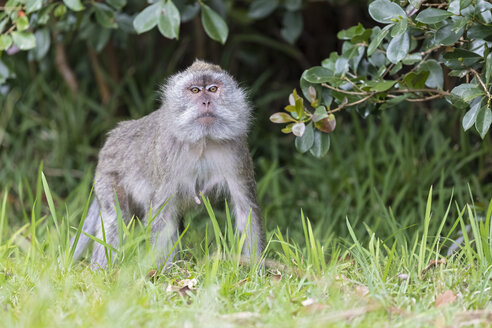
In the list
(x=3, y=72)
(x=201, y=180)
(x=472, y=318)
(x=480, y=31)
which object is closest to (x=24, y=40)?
(x=3, y=72)

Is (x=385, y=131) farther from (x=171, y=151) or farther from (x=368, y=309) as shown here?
(x=368, y=309)

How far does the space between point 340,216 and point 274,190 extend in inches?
26.3

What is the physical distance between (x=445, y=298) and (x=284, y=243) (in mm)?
941

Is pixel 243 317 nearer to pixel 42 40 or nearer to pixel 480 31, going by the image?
pixel 480 31

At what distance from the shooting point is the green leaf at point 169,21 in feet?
14.3

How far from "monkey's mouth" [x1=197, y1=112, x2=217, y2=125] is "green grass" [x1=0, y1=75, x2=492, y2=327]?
60 cm

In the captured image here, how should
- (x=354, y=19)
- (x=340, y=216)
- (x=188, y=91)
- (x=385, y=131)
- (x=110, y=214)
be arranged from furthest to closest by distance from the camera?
(x=354, y=19), (x=385, y=131), (x=340, y=216), (x=110, y=214), (x=188, y=91)

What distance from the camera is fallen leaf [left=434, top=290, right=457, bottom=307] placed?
10.6 feet

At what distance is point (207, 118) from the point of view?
4.25 m

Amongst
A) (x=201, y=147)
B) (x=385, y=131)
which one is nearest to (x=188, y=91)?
(x=201, y=147)

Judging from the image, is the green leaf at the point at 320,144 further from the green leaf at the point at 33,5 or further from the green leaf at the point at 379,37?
the green leaf at the point at 33,5

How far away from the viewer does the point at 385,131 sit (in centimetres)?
673

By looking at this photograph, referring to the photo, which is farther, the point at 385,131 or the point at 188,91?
the point at 385,131

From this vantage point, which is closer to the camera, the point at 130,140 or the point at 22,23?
the point at 22,23
